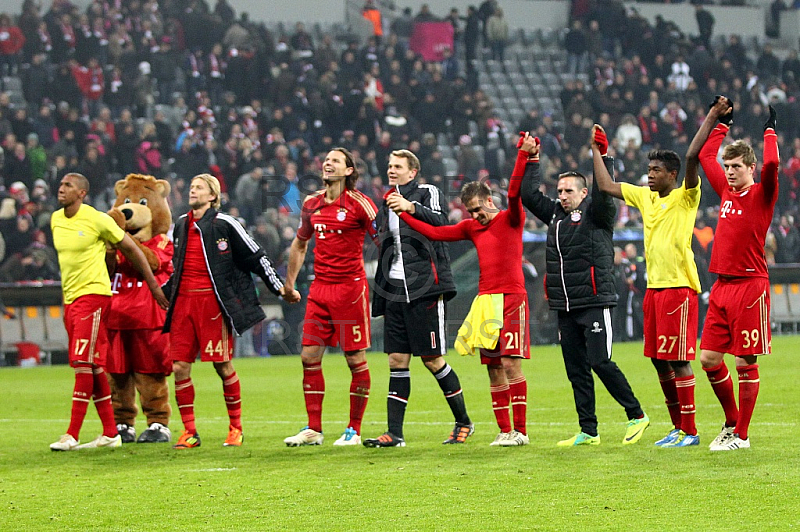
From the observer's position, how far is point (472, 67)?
27.6 metres

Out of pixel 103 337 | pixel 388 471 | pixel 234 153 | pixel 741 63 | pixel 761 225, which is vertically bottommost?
pixel 388 471

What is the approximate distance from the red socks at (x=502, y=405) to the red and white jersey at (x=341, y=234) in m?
1.25

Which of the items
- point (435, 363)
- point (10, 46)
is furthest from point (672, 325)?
point (10, 46)

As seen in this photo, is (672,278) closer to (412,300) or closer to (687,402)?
(687,402)

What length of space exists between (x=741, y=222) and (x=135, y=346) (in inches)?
178

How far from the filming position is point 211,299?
→ 27.5 ft

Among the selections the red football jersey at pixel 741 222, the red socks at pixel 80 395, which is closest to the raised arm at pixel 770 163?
the red football jersey at pixel 741 222

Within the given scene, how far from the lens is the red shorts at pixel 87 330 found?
8289mm

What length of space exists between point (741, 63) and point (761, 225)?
23.3 meters

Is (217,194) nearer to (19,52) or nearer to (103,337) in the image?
(103,337)

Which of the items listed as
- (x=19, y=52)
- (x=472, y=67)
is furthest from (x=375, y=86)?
(x=19, y=52)

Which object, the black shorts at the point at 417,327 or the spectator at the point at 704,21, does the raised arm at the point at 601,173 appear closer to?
the black shorts at the point at 417,327

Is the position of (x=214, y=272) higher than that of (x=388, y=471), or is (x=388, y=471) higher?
(x=214, y=272)

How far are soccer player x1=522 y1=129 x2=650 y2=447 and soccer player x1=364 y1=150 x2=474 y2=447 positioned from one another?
745 millimetres
